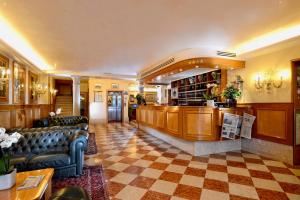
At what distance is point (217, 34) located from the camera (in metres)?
3.75

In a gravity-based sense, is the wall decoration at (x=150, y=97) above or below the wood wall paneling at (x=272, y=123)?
above

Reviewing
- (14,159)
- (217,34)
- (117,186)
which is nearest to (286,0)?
(217,34)

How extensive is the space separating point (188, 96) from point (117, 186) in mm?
5977

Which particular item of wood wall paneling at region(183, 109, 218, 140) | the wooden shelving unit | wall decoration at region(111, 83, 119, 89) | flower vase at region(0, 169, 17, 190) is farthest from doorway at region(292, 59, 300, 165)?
wall decoration at region(111, 83, 119, 89)

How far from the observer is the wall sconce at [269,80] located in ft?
12.9

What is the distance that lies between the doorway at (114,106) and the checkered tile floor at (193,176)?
22.5 ft

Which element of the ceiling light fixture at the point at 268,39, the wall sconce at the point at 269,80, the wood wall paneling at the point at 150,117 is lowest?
the wood wall paneling at the point at 150,117

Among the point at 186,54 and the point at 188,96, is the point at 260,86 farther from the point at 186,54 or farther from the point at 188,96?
the point at 188,96

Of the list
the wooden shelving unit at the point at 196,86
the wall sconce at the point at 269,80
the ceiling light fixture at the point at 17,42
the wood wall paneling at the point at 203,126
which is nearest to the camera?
the ceiling light fixture at the point at 17,42

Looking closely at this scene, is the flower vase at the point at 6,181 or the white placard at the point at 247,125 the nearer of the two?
the flower vase at the point at 6,181

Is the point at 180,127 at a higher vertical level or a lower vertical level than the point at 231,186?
higher

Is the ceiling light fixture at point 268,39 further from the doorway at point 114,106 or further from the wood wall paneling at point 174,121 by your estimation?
the doorway at point 114,106

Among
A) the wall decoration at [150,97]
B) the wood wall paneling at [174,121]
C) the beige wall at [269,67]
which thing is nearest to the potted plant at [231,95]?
the beige wall at [269,67]

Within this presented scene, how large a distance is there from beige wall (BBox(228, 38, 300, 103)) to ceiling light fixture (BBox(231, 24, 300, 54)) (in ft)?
0.42
